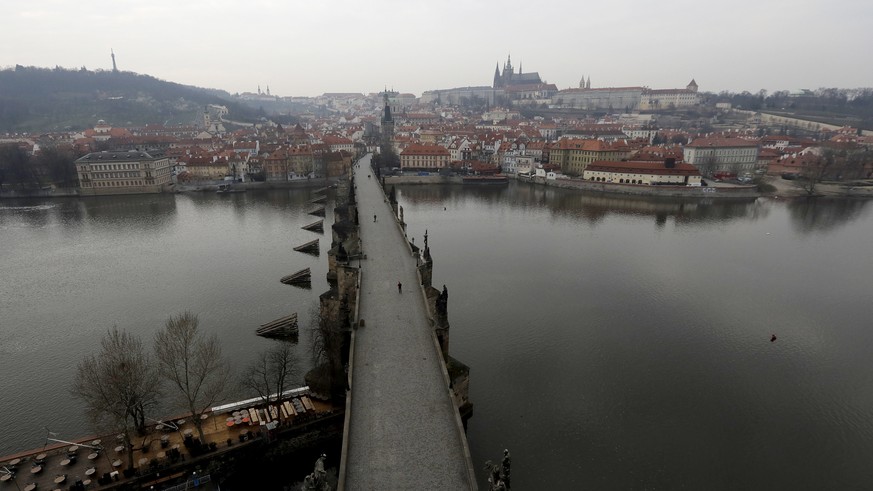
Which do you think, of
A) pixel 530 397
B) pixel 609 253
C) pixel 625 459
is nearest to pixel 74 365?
pixel 530 397

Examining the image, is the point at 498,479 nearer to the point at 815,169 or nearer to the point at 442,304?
the point at 442,304

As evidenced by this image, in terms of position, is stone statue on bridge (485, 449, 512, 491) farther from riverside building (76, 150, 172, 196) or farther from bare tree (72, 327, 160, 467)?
riverside building (76, 150, 172, 196)

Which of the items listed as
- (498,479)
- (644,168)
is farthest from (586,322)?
(644,168)

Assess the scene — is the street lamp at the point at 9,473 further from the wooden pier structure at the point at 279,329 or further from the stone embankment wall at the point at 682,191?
the stone embankment wall at the point at 682,191

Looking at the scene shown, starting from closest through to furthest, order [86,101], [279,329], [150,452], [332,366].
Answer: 1. [150,452]
2. [332,366]
3. [279,329]
4. [86,101]

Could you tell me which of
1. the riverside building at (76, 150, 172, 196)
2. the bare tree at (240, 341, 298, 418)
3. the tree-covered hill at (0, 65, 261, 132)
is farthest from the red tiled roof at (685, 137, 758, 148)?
the tree-covered hill at (0, 65, 261, 132)

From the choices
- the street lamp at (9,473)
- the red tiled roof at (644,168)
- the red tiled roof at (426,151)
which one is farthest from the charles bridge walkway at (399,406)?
the red tiled roof at (426,151)
